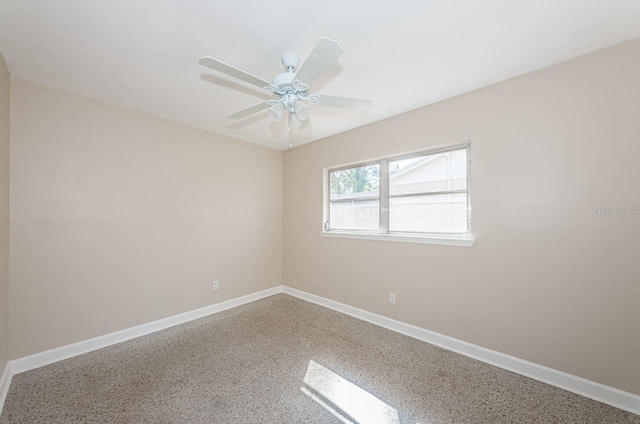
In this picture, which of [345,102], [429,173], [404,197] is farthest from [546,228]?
[345,102]

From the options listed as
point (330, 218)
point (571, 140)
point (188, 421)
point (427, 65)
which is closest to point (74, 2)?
point (427, 65)

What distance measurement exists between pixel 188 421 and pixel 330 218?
2824mm

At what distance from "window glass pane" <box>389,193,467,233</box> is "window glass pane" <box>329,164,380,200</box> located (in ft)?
1.25

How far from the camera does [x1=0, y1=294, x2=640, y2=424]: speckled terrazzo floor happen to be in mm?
1717

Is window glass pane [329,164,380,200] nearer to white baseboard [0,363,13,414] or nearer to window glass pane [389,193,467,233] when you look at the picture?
window glass pane [389,193,467,233]

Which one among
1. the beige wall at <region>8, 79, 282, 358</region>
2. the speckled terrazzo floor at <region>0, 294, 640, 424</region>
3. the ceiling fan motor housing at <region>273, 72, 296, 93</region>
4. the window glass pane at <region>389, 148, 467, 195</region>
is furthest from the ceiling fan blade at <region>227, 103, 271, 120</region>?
the speckled terrazzo floor at <region>0, 294, 640, 424</region>

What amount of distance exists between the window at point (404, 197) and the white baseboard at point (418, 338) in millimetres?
1052

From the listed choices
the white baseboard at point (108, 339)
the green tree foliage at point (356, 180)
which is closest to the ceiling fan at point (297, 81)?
the green tree foliage at point (356, 180)

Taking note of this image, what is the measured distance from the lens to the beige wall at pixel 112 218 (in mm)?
2229

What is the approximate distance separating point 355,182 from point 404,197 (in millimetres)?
813

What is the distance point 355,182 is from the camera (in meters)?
3.63

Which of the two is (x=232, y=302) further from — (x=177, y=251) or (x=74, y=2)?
(x=74, y=2)

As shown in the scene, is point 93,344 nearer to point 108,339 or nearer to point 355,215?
point 108,339

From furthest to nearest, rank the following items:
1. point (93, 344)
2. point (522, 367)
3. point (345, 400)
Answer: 1. point (93, 344)
2. point (522, 367)
3. point (345, 400)
